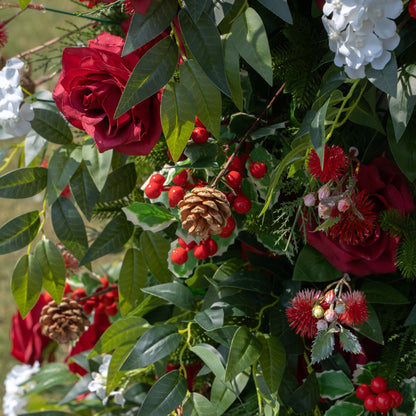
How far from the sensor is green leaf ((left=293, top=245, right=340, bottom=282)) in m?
0.44

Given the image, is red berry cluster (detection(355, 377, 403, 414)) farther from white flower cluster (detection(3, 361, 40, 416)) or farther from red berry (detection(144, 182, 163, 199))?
white flower cluster (detection(3, 361, 40, 416))

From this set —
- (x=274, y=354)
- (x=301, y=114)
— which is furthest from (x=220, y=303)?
(x=301, y=114)

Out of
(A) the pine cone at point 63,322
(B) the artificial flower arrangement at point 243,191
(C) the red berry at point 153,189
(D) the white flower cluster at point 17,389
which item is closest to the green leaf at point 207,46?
(B) the artificial flower arrangement at point 243,191

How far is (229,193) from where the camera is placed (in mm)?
410

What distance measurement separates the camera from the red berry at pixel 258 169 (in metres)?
0.41

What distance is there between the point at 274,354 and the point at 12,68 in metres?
0.32

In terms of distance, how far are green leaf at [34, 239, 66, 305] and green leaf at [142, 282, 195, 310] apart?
9 centimetres

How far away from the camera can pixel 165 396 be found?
1.45 ft

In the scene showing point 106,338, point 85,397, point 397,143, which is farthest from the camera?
point 85,397

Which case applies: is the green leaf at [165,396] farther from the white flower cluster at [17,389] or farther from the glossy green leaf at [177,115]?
the white flower cluster at [17,389]

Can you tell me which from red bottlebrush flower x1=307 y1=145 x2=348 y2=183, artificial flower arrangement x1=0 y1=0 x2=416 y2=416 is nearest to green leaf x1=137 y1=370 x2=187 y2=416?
artificial flower arrangement x1=0 y1=0 x2=416 y2=416

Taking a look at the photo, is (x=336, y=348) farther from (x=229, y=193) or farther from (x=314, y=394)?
(x=229, y=193)

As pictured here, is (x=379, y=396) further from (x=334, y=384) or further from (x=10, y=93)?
(x=10, y=93)

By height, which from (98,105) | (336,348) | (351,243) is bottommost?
(336,348)
